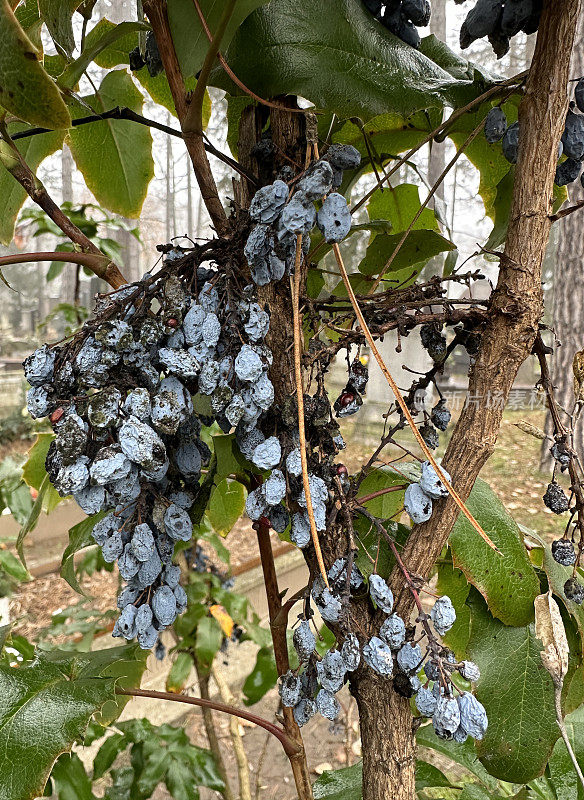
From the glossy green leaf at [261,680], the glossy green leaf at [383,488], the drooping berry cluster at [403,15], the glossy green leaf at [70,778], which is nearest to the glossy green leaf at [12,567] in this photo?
the glossy green leaf at [261,680]

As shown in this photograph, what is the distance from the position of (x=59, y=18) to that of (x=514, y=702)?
1.68ft

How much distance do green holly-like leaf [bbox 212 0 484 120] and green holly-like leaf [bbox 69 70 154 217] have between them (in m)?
0.28

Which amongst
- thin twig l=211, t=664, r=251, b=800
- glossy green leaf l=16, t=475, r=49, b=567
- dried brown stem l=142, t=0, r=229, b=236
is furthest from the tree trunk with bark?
dried brown stem l=142, t=0, r=229, b=236

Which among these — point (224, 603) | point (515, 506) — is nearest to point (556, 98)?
point (224, 603)

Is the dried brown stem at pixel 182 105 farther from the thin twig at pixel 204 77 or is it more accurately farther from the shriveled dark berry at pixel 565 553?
the shriveled dark berry at pixel 565 553

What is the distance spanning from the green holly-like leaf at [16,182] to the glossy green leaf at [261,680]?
73 centimetres

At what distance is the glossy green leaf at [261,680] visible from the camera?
940mm

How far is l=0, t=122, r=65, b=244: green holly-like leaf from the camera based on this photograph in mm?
543

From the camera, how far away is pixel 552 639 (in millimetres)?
337

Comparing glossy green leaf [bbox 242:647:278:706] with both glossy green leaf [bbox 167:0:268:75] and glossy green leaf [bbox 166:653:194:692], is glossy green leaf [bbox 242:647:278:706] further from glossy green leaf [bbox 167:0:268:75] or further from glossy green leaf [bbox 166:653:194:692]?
glossy green leaf [bbox 167:0:268:75]

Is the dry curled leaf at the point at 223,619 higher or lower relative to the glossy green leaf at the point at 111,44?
lower

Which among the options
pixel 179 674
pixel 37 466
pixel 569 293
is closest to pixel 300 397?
pixel 37 466

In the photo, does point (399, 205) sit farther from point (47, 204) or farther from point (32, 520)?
point (32, 520)

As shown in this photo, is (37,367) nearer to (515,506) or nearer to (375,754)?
(375,754)
